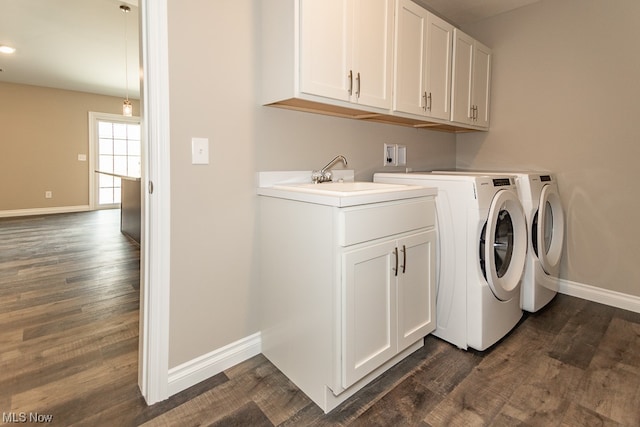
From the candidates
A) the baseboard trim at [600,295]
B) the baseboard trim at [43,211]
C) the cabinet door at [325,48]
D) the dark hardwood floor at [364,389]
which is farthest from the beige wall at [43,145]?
the baseboard trim at [600,295]

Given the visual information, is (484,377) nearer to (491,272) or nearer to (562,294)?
(491,272)

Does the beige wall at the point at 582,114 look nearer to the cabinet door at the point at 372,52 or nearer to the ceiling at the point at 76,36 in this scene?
the ceiling at the point at 76,36

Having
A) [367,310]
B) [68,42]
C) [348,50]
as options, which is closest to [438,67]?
[348,50]

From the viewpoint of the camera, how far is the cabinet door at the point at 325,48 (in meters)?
1.55

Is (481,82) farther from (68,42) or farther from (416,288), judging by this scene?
(68,42)

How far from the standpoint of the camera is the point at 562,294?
2721 mm

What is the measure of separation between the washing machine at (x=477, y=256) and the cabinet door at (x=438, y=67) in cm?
66

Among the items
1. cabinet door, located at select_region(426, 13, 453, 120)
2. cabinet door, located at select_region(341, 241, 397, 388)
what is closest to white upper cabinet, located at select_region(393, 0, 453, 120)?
cabinet door, located at select_region(426, 13, 453, 120)

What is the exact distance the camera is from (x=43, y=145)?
19.9 feet

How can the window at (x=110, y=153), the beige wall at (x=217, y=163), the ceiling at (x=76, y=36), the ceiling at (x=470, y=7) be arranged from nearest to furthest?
the beige wall at (x=217, y=163) < the ceiling at (x=470, y=7) < the ceiling at (x=76, y=36) < the window at (x=110, y=153)

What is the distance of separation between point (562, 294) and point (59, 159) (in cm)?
781

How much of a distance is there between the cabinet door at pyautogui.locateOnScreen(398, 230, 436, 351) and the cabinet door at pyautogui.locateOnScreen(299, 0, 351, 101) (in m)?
0.84

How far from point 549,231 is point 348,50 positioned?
204cm

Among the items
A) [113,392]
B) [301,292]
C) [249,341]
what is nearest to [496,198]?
[301,292]
